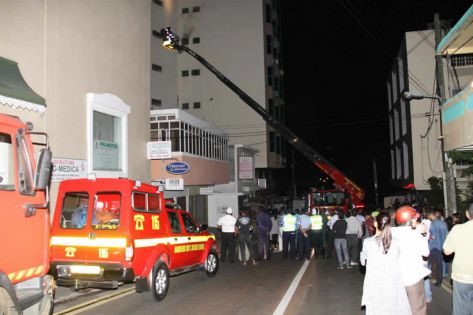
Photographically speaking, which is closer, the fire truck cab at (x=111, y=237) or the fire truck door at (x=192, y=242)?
the fire truck cab at (x=111, y=237)

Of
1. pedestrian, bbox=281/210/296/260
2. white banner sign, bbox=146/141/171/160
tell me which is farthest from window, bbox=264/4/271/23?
pedestrian, bbox=281/210/296/260

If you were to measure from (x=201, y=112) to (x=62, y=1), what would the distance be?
Result: 1556 inches

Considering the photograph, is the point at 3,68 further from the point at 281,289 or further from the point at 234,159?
the point at 234,159

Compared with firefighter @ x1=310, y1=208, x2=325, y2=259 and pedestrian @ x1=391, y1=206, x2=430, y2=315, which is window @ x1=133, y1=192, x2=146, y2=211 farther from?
firefighter @ x1=310, y1=208, x2=325, y2=259

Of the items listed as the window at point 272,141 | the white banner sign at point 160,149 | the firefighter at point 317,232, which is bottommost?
the firefighter at point 317,232

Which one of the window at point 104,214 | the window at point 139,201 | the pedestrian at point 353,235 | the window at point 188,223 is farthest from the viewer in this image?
the pedestrian at point 353,235

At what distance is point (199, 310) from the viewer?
8.34 meters

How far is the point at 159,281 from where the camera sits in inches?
362

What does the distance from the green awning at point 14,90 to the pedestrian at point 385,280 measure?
26.9 ft

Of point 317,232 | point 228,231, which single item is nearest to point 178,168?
point 228,231

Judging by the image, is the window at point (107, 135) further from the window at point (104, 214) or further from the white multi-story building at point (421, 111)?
the white multi-story building at point (421, 111)

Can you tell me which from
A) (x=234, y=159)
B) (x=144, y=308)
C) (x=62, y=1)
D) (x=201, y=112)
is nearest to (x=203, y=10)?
(x=201, y=112)

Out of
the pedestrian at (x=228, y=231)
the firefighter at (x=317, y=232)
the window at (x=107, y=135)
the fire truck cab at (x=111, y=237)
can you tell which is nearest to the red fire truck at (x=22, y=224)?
the fire truck cab at (x=111, y=237)

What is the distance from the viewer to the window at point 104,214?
872cm
